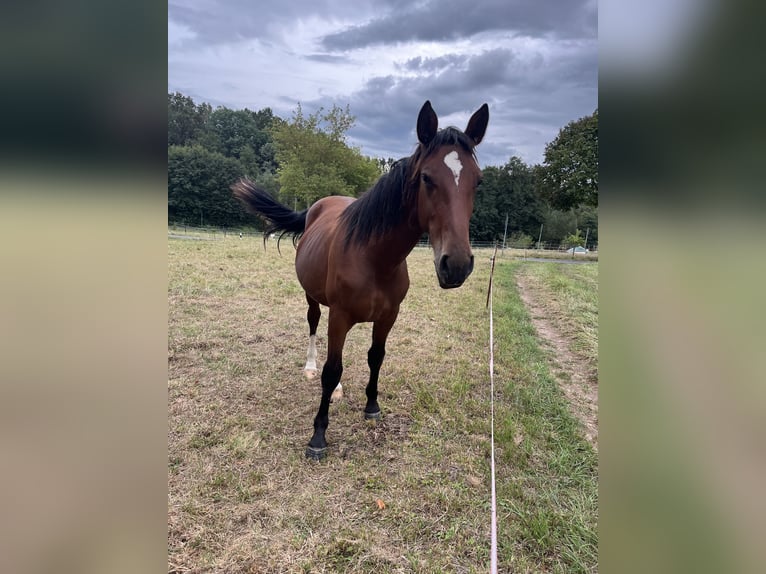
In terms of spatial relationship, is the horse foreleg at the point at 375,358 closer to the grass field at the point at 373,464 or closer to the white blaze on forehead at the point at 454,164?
the grass field at the point at 373,464

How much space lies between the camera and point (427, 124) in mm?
2201

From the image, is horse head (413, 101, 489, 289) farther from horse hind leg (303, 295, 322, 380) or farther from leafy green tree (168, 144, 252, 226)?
leafy green tree (168, 144, 252, 226)

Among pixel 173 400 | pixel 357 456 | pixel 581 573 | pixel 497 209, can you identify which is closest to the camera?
pixel 581 573

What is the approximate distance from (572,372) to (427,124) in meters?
3.95

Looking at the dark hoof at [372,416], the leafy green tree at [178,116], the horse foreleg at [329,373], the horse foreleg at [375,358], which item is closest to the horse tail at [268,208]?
the leafy green tree at [178,116]

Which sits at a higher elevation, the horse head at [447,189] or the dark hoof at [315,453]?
the horse head at [447,189]

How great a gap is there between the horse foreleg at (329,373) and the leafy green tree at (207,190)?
11.0 meters

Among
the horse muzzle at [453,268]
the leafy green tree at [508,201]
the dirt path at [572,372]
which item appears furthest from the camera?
the leafy green tree at [508,201]

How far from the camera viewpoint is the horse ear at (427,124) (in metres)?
2.15

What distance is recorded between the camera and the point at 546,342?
592 centimetres

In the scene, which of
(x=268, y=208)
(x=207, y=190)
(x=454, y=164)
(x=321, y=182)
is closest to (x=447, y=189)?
(x=454, y=164)
